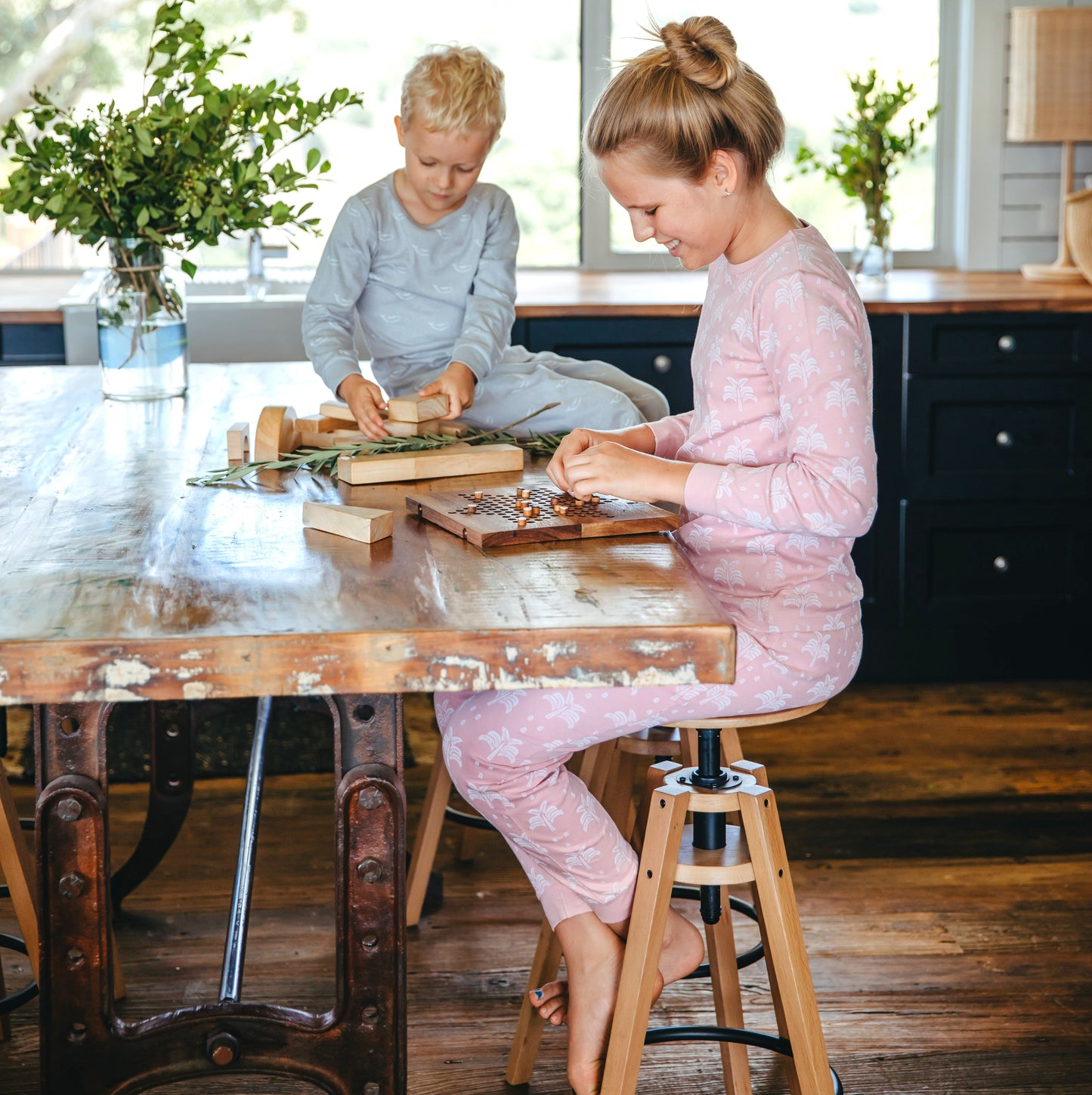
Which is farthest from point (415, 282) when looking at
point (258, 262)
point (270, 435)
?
point (258, 262)

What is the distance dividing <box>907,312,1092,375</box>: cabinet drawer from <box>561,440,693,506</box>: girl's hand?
1.91 meters

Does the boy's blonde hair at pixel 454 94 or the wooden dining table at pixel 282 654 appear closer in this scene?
the wooden dining table at pixel 282 654

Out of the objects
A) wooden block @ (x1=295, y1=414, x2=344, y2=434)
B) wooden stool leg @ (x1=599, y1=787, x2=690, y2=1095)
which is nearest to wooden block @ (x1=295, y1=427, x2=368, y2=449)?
wooden block @ (x1=295, y1=414, x2=344, y2=434)

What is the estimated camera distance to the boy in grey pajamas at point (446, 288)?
194 cm

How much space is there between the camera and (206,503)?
1466mm

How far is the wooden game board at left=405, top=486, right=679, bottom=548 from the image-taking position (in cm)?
129

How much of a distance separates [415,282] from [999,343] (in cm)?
163

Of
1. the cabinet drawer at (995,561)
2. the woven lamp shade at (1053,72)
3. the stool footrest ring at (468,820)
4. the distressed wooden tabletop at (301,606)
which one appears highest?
the woven lamp shade at (1053,72)

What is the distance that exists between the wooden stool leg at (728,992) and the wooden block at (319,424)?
2.69 feet

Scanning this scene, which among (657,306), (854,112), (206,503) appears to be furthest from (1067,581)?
(206,503)

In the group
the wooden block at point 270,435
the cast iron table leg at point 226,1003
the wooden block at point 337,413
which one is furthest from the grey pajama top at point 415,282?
the cast iron table leg at point 226,1003

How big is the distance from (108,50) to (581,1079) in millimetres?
3311

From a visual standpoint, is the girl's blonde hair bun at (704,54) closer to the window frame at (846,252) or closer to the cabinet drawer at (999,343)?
the cabinet drawer at (999,343)

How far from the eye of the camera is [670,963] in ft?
4.73
